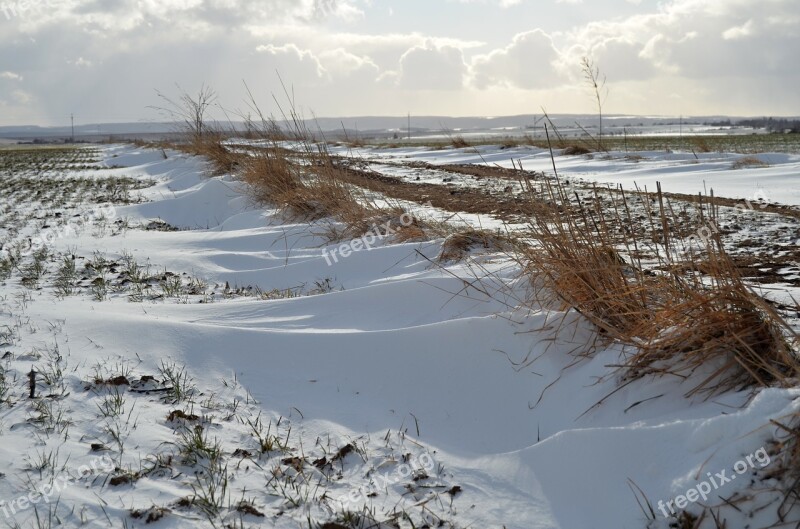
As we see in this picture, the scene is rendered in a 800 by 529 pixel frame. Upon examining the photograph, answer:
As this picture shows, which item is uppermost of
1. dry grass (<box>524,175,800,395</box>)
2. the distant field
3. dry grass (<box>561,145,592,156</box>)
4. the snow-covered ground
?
the distant field

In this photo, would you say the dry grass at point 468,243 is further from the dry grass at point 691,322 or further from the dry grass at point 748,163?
the dry grass at point 748,163

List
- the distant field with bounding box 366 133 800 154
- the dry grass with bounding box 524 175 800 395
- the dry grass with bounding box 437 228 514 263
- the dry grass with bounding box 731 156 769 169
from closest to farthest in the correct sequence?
the dry grass with bounding box 524 175 800 395
the dry grass with bounding box 437 228 514 263
the dry grass with bounding box 731 156 769 169
the distant field with bounding box 366 133 800 154

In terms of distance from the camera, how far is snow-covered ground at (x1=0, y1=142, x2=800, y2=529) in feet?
6.11

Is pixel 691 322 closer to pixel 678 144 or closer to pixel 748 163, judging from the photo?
pixel 748 163

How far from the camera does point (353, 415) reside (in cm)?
256

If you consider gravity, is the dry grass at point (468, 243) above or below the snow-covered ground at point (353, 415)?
above

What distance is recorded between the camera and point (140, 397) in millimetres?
2641

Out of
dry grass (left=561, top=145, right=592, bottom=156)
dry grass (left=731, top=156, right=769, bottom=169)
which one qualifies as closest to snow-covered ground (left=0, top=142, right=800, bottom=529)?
dry grass (left=731, top=156, right=769, bottom=169)

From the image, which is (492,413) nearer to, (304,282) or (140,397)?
(140,397)

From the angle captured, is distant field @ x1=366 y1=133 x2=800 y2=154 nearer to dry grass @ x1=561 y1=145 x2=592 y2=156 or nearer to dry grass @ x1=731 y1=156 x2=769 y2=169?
dry grass @ x1=561 y1=145 x2=592 y2=156

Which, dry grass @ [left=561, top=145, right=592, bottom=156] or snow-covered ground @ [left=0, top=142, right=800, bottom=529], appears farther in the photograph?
dry grass @ [left=561, top=145, right=592, bottom=156]

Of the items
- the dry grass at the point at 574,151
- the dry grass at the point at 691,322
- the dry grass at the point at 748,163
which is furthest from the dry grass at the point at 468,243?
the dry grass at the point at 574,151

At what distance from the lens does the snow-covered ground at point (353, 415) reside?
1.86m

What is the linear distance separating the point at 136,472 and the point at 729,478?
5.85ft
